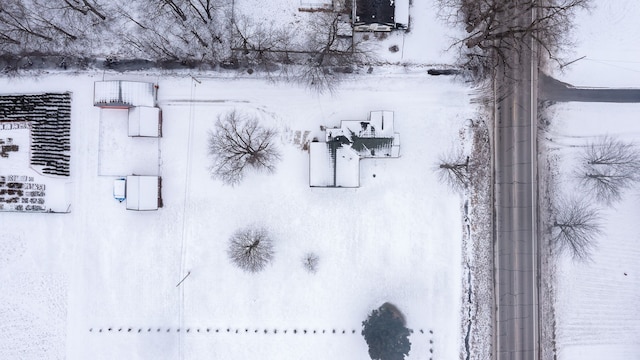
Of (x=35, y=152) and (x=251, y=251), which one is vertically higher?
(x=35, y=152)

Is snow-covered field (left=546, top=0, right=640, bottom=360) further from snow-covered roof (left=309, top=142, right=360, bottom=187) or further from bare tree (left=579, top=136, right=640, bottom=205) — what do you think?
snow-covered roof (left=309, top=142, right=360, bottom=187)

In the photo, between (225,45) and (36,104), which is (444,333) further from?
(36,104)

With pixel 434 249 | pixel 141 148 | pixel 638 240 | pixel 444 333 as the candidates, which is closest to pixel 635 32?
pixel 638 240

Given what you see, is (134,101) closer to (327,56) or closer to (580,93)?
(327,56)

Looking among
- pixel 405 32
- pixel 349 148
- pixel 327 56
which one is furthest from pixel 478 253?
pixel 327 56

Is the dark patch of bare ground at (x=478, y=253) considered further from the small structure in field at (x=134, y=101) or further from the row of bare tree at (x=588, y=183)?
the small structure in field at (x=134, y=101)

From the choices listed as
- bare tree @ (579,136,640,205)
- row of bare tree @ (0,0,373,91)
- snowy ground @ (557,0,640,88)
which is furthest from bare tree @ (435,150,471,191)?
snowy ground @ (557,0,640,88)
